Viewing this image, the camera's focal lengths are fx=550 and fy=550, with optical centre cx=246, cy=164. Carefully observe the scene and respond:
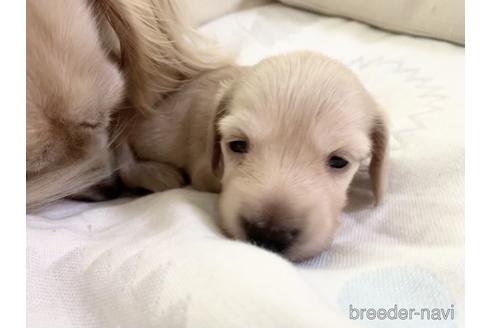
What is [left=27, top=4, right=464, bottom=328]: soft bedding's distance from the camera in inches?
27.5

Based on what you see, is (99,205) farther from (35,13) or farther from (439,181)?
(439,181)

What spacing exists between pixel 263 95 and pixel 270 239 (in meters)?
0.29

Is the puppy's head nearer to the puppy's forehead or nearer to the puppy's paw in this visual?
the puppy's forehead

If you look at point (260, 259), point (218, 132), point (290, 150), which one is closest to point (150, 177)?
point (218, 132)

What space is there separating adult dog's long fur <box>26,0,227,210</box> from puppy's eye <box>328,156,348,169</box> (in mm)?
466

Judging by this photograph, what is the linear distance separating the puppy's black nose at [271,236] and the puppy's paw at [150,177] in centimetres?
42

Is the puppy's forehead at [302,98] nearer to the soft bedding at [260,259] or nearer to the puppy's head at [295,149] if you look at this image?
the puppy's head at [295,149]

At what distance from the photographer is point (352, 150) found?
104cm

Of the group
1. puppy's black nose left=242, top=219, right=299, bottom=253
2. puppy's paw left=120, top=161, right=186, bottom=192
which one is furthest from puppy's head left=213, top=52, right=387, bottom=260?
puppy's paw left=120, top=161, right=186, bottom=192

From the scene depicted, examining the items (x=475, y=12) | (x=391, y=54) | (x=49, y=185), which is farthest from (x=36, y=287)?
(x=391, y=54)

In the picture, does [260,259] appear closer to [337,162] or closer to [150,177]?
[337,162]

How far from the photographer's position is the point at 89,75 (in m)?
1.06

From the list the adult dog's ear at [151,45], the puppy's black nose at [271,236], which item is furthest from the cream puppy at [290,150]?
the adult dog's ear at [151,45]

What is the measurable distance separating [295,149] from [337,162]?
0.10 metres
